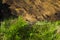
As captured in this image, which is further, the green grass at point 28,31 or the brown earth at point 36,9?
the brown earth at point 36,9

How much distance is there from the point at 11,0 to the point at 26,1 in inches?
14.1

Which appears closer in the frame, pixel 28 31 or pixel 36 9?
pixel 28 31

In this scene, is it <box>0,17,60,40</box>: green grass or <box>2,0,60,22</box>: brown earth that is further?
<box>2,0,60,22</box>: brown earth

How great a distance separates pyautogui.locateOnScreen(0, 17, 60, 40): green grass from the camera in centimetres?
518

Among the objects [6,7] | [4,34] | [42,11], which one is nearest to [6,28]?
[4,34]

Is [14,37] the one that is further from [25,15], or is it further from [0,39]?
[25,15]

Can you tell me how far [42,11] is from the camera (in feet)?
21.3

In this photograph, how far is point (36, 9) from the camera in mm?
6461

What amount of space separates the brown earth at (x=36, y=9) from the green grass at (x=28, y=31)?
0.73 metres

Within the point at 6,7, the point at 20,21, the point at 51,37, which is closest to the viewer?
the point at 51,37

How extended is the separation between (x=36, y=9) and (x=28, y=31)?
1243mm

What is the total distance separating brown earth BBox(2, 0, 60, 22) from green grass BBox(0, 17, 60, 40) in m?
0.73

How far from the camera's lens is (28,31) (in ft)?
17.5

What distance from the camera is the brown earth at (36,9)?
6.22 m
